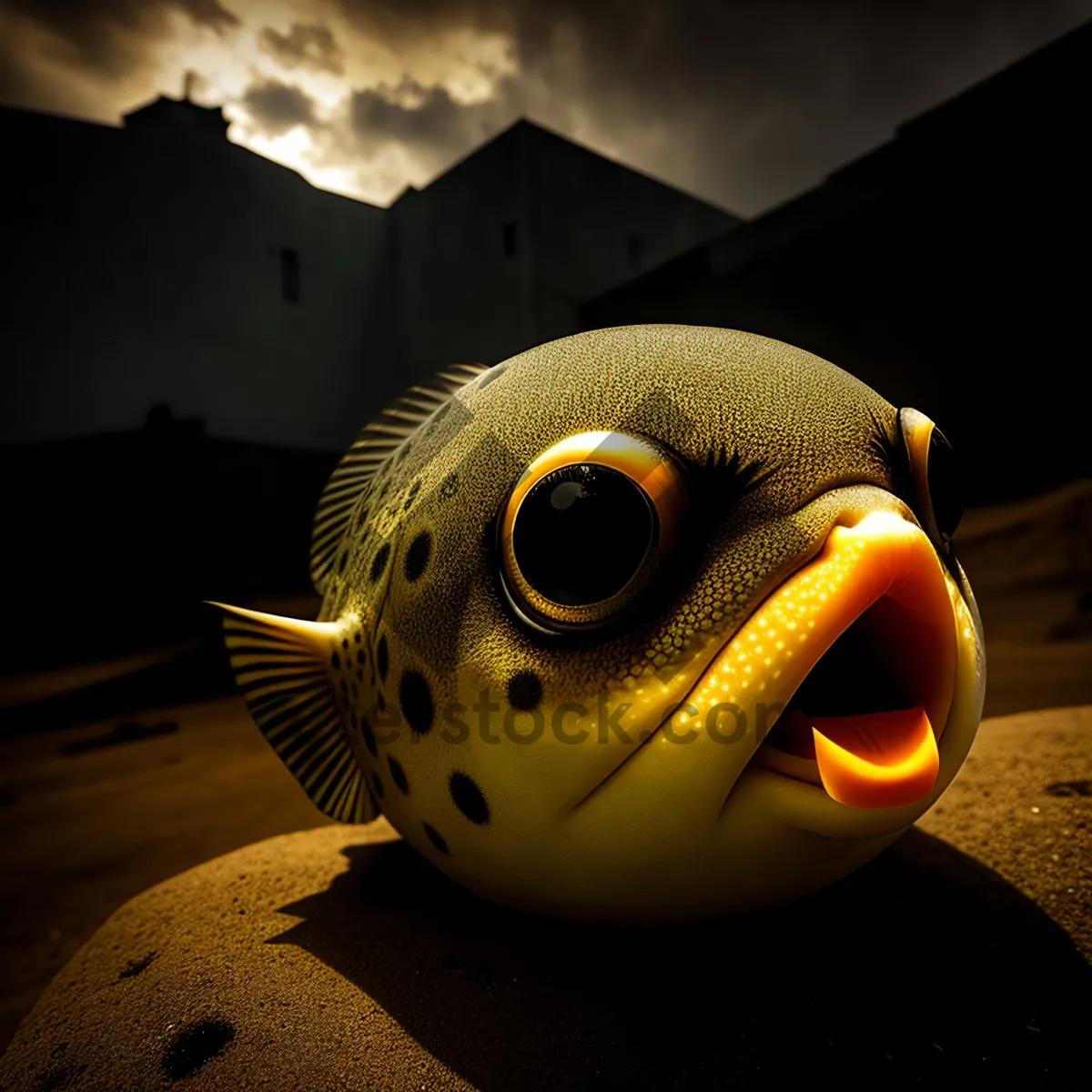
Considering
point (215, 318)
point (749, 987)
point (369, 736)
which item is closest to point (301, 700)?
point (369, 736)

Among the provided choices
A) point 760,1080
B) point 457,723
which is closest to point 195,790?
point 457,723

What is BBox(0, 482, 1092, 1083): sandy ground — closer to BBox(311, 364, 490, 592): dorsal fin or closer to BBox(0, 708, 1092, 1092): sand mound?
BBox(0, 708, 1092, 1092): sand mound

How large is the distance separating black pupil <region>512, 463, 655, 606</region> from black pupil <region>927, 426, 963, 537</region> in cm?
55

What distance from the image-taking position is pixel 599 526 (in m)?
0.93

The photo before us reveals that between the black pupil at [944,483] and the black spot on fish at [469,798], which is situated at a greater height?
the black pupil at [944,483]

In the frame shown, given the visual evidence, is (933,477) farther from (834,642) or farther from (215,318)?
(215,318)

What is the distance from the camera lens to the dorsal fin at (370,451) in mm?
1772

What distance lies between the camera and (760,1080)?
3.17 ft

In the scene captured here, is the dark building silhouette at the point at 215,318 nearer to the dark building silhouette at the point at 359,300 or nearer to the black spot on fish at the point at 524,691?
the dark building silhouette at the point at 359,300

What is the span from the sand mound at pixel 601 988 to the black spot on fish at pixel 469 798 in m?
0.34

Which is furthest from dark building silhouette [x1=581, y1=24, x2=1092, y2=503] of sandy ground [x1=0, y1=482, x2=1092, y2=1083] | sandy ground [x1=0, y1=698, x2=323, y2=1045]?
sandy ground [x1=0, y1=698, x2=323, y2=1045]

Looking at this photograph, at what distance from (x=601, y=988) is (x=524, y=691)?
22.3 inches

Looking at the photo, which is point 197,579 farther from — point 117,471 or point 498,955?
point 498,955

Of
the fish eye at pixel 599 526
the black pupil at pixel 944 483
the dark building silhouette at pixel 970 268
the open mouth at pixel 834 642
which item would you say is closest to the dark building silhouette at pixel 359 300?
the dark building silhouette at pixel 970 268
